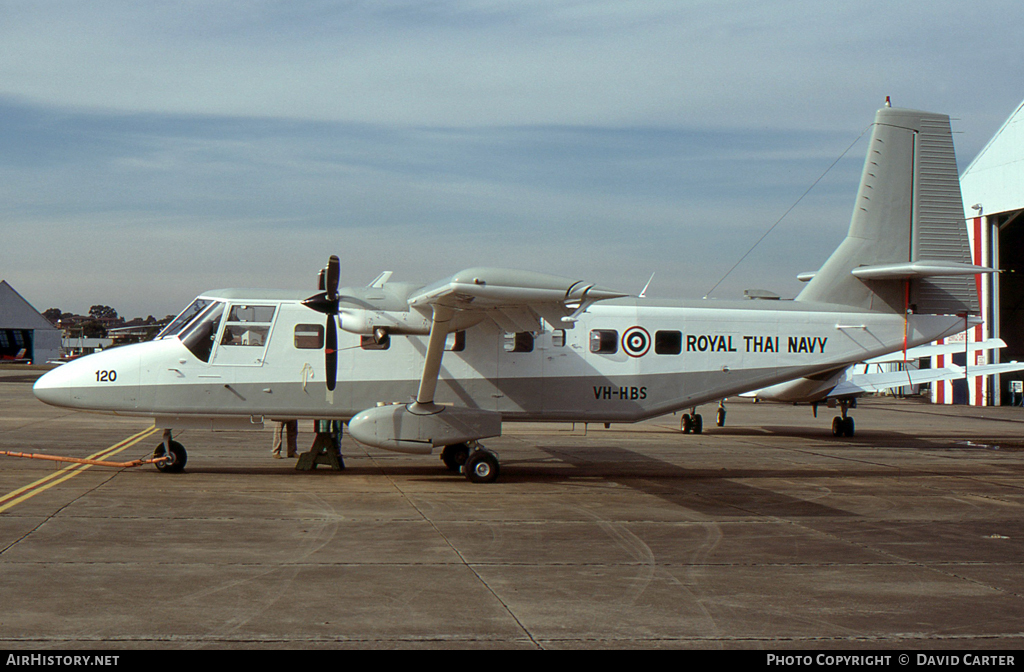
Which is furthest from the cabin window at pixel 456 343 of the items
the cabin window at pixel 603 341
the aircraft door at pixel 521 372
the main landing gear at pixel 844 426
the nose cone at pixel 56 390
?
the main landing gear at pixel 844 426

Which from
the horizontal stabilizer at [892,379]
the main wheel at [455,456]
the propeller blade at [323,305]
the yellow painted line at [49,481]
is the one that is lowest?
the yellow painted line at [49,481]

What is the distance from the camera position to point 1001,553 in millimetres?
9656

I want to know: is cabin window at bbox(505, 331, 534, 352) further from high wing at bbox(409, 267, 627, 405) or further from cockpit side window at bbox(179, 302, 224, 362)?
cockpit side window at bbox(179, 302, 224, 362)

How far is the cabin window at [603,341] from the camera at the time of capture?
1588 centimetres

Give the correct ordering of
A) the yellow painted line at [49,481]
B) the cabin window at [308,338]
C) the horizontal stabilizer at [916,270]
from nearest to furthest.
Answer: the yellow painted line at [49,481] < the cabin window at [308,338] < the horizontal stabilizer at [916,270]

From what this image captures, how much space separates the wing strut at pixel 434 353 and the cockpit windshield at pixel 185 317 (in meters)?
4.20

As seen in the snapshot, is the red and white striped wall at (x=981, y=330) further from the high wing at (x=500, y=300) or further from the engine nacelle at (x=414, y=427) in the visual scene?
the high wing at (x=500, y=300)

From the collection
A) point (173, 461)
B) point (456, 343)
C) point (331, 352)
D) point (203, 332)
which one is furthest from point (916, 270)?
point (173, 461)

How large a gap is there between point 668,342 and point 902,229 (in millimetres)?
5665

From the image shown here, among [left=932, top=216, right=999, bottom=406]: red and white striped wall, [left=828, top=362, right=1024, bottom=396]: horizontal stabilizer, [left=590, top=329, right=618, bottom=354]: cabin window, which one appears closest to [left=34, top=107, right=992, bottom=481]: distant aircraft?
[left=590, top=329, right=618, bottom=354]: cabin window

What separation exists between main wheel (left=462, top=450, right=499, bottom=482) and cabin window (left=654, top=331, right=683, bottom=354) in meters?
3.97

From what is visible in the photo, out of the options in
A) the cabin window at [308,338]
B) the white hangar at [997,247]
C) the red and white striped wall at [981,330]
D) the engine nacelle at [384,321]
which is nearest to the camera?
the engine nacelle at [384,321]

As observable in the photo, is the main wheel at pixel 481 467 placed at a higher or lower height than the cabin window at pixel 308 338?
lower
